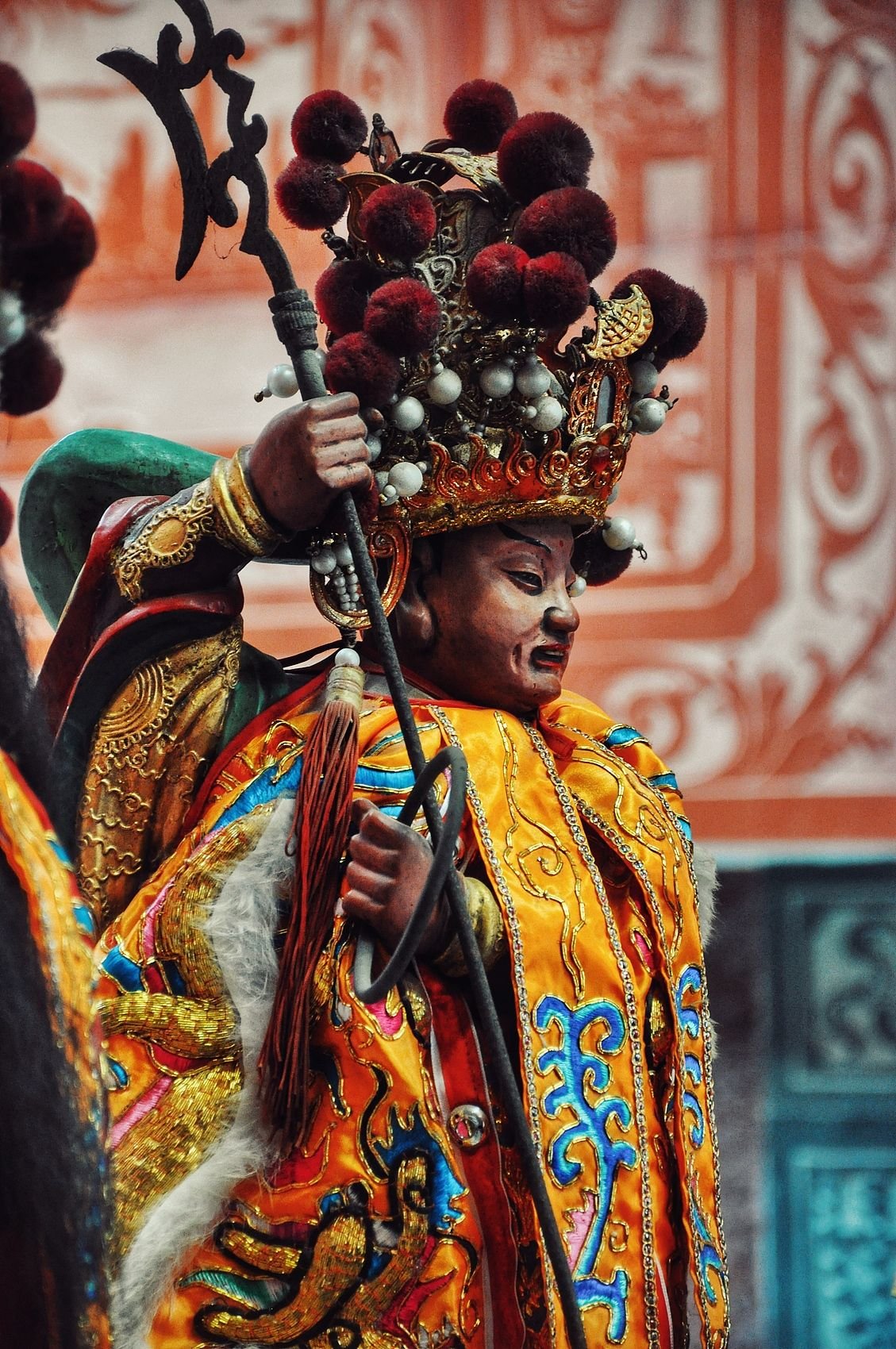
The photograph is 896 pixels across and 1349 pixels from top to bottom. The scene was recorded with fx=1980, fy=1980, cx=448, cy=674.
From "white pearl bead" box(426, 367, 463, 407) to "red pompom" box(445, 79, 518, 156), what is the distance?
31 centimetres

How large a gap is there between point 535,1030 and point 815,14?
1.89 m

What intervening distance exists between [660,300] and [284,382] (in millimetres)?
429

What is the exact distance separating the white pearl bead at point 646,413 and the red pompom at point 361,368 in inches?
12.3

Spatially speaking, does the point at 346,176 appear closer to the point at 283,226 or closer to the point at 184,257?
the point at 184,257

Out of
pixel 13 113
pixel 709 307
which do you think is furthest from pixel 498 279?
pixel 709 307

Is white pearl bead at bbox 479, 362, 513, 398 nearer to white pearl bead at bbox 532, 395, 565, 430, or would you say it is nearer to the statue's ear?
white pearl bead at bbox 532, 395, 565, 430

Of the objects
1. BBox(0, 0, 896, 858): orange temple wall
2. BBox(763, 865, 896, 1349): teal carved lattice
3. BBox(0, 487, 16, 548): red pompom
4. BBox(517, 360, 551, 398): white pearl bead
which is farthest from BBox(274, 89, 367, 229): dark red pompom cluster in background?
BBox(763, 865, 896, 1349): teal carved lattice

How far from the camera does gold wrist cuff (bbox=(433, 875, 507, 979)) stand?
6.17 ft

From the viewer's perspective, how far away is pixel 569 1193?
72.6 inches

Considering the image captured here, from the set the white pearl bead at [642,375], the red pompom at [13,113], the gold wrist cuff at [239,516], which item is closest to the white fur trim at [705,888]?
the white pearl bead at [642,375]

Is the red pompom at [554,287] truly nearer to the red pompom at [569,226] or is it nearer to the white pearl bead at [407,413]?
the red pompom at [569,226]

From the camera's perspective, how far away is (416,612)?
208 cm

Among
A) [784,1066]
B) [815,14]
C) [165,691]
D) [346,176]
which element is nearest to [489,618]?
[165,691]

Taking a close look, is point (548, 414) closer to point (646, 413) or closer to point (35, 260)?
point (646, 413)
